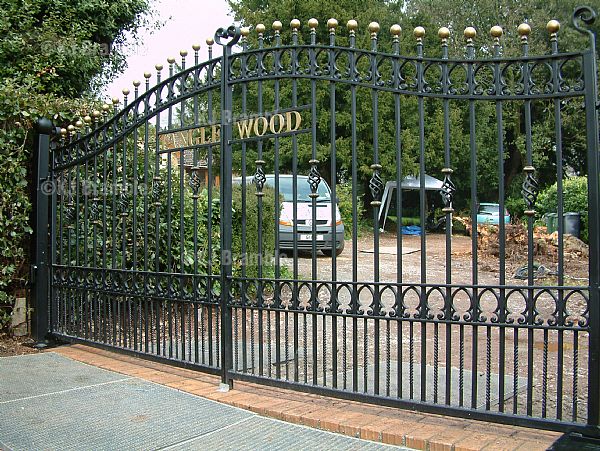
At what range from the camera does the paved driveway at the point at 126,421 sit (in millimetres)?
3479

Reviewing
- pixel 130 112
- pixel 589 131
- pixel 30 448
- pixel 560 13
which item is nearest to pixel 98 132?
pixel 130 112

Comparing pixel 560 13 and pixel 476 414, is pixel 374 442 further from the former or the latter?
pixel 560 13

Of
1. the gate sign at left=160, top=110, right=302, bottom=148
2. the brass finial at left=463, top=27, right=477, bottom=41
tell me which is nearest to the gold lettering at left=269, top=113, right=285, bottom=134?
the gate sign at left=160, top=110, right=302, bottom=148

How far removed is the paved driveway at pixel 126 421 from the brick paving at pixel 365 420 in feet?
0.26


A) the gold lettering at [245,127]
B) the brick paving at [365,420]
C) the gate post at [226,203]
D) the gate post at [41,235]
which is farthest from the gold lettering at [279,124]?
the gate post at [41,235]

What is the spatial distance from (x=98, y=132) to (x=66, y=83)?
3.72 metres

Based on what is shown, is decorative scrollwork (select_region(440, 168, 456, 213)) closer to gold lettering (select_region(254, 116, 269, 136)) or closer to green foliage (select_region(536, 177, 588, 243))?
gold lettering (select_region(254, 116, 269, 136))

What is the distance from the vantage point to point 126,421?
3.85 m

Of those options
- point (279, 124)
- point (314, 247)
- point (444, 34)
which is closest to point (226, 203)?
point (279, 124)

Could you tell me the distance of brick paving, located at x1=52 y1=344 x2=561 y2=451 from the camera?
130 inches

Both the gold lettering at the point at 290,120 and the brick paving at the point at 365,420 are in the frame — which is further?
the gold lettering at the point at 290,120

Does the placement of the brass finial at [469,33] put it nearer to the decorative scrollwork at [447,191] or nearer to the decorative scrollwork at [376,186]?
the decorative scrollwork at [447,191]

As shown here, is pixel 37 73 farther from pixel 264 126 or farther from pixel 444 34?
pixel 444 34

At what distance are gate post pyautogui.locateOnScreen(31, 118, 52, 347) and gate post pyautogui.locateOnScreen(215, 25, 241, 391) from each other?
2.48 m
